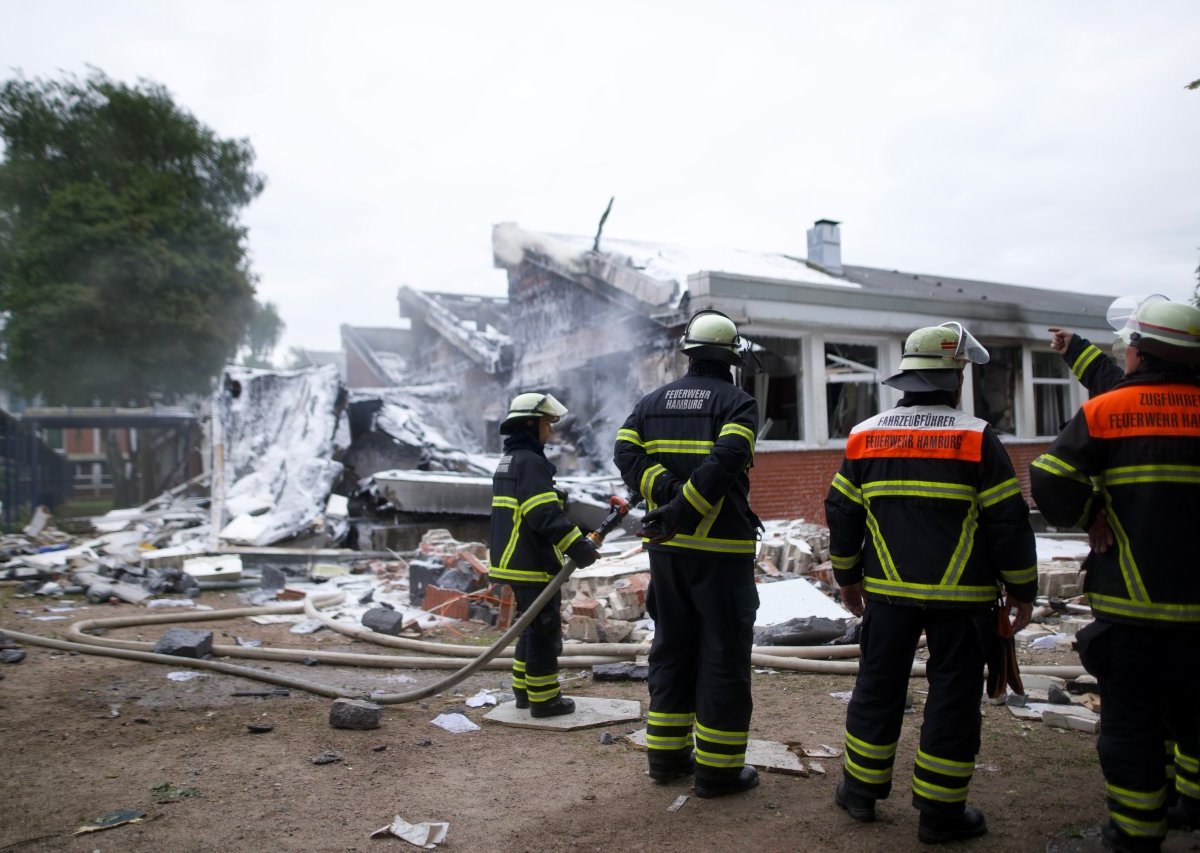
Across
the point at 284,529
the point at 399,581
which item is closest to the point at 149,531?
the point at 284,529

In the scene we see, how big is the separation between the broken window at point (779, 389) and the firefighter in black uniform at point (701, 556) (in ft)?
24.5

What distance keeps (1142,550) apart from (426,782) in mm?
2915

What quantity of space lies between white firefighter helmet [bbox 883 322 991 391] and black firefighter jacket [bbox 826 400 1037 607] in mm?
92

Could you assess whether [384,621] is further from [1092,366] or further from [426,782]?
[1092,366]

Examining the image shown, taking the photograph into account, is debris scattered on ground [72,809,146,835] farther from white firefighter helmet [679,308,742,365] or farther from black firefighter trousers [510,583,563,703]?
white firefighter helmet [679,308,742,365]

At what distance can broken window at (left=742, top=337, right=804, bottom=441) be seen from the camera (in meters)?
11.1

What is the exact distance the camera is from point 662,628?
358 cm

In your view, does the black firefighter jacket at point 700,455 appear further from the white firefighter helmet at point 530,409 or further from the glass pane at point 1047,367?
the glass pane at point 1047,367

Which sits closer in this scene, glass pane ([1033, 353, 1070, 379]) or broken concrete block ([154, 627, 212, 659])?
broken concrete block ([154, 627, 212, 659])

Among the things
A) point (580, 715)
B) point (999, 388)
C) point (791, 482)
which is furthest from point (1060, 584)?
point (999, 388)

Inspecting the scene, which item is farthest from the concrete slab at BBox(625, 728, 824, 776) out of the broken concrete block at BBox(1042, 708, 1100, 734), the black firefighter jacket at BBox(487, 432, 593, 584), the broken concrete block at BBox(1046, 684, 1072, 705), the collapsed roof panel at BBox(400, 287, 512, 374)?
the collapsed roof panel at BBox(400, 287, 512, 374)

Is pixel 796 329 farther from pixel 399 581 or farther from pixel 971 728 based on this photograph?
pixel 971 728

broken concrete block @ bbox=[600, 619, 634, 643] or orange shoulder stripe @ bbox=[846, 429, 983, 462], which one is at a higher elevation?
orange shoulder stripe @ bbox=[846, 429, 983, 462]

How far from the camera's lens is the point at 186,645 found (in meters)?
5.81
